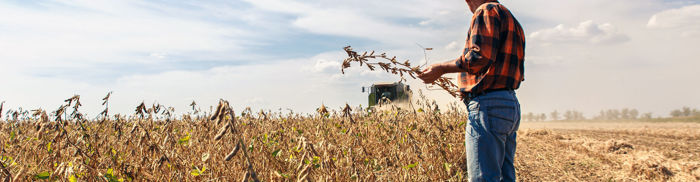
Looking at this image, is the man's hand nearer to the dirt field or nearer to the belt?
the belt

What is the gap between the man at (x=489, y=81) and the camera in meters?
2.13

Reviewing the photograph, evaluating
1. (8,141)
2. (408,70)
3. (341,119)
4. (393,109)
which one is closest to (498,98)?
(408,70)

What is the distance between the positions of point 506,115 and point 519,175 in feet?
11.6

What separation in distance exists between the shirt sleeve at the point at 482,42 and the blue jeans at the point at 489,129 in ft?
0.61

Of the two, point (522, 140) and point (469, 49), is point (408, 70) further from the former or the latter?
point (522, 140)

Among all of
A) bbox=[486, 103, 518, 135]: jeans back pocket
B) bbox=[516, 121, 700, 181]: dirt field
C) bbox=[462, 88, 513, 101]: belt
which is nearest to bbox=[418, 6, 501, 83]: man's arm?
bbox=[462, 88, 513, 101]: belt

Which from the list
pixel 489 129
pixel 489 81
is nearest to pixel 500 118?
pixel 489 129

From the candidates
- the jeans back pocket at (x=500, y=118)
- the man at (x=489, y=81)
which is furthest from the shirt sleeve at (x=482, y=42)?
the jeans back pocket at (x=500, y=118)

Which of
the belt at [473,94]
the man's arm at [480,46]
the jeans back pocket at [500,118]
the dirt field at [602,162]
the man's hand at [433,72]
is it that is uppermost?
the man's arm at [480,46]

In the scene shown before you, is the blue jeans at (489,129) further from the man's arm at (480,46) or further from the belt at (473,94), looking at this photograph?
the man's arm at (480,46)

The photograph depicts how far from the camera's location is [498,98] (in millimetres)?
2160

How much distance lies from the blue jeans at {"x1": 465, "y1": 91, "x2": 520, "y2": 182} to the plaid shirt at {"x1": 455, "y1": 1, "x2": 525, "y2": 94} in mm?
72

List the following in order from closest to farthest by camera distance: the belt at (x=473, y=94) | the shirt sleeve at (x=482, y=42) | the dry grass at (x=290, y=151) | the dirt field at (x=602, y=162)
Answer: the shirt sleeve at (x=482, y=42) → the belt at (x=473, y=94) → the dry grass at (x=290, y=151) → the dirt field at (x=602, y=162)

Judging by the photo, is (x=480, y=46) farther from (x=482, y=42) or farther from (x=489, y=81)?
(x=489, y=81)
